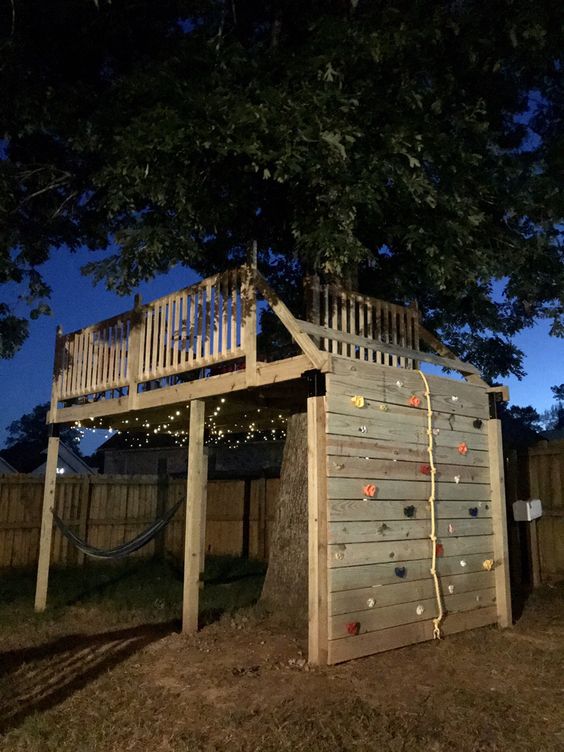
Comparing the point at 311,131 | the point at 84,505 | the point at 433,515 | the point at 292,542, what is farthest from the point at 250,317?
the point at 84,505

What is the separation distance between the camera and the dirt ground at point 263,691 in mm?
3654

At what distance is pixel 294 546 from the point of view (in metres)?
6.72

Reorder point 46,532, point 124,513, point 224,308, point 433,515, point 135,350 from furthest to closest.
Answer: point 124,513 < point 46,532 < point 135,350 < point 224,308 < point 433,515

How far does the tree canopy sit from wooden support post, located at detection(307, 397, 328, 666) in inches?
75.5

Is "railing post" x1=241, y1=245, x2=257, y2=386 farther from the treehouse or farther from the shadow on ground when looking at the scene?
the shadow on ground

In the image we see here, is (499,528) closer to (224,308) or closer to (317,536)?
(317,536)

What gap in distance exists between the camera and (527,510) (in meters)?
7.85

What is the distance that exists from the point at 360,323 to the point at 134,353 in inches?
114

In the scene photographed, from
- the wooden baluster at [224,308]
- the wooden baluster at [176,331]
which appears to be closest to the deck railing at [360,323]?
the wooden baluster at [224,308]

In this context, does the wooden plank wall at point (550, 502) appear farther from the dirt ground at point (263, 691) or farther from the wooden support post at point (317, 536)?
the wooden support post at point (317, 536)

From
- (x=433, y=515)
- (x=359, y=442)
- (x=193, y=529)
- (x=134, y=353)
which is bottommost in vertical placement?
(x=193, y=529)

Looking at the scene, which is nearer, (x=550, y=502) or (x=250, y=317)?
(x=250, y=317)

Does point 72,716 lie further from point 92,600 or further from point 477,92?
point 477,92

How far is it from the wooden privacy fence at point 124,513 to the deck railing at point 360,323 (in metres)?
5.71
